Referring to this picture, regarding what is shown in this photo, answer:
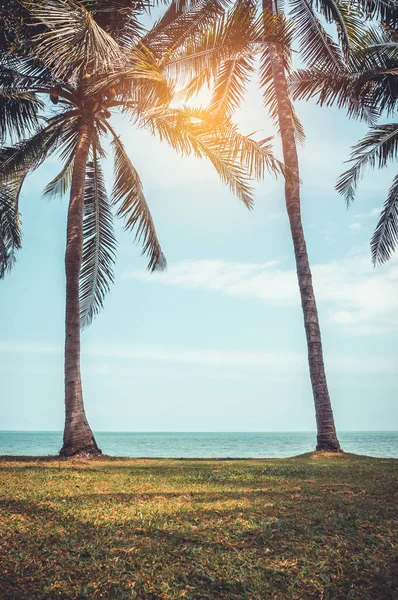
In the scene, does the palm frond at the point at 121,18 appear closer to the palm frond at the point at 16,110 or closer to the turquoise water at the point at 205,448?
the palm frond at the point at 16,110

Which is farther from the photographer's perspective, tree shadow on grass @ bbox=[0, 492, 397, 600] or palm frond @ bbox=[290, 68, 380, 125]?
palm frond @ bbox=[290, 68, 380, 125]

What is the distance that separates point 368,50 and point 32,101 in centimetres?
902

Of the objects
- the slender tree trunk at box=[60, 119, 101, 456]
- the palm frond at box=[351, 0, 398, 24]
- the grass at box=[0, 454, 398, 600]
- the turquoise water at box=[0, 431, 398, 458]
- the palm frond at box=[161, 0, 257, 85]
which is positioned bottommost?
the turquoise water at box=[0, 431, 398, 458]

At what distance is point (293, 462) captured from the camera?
9.67m

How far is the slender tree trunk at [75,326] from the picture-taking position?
33.9ft

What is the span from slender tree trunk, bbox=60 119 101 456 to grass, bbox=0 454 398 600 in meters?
3.65

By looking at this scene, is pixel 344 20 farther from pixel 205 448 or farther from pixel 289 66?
pixel 205 448

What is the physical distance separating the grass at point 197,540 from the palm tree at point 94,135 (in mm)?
5376

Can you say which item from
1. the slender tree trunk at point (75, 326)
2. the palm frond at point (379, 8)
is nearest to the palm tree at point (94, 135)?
the slender tree trunk at point (75, 326)

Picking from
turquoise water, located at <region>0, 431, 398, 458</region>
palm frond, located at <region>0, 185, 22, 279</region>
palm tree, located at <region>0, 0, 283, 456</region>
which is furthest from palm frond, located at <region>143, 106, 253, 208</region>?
turquoise water, located at <region>0, 431, 398, 458</region>

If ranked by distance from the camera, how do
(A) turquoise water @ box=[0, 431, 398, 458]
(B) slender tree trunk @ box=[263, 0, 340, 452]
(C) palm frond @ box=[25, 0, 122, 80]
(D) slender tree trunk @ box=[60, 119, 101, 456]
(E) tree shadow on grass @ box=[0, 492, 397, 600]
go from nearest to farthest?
(E) tree shadow on grass @ box=[0, 492, 397, 600] → (C) palm frond @ box=[25, 0, 122, 80] → (D) slender tree trunk @ box=[60, 119, 101, 456] → (B) slender tree trunk @ box=[263, 0, 340, 452] → (A) turquoise water @ box=[0, 431, 398, 458]

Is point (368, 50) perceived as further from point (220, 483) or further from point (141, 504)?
point (141, 504)

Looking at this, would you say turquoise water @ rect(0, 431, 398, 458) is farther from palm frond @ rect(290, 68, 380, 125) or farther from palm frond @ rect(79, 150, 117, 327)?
palm frond @ rect(290, 68, 380, 125)

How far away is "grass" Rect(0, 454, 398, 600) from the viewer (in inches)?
118
